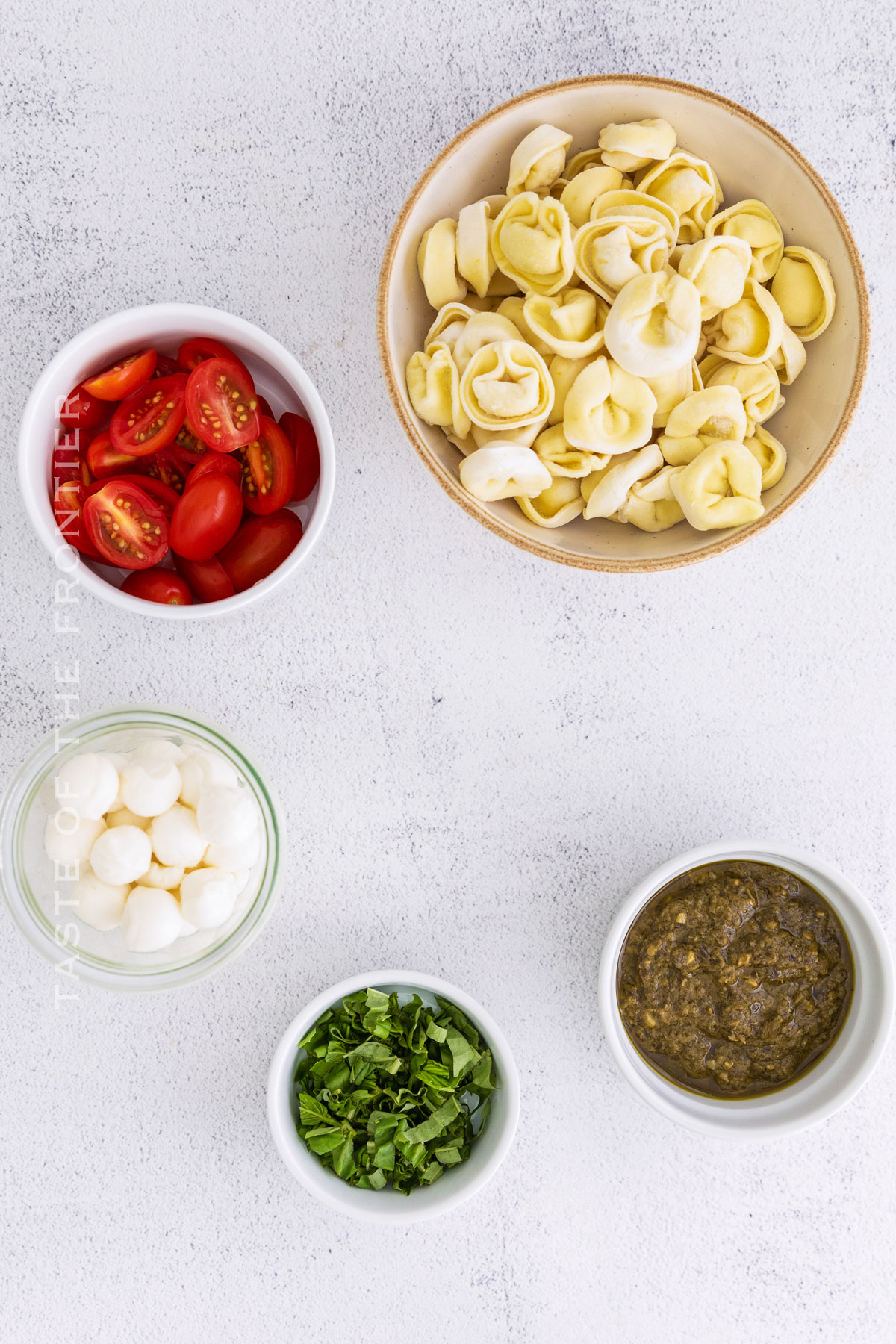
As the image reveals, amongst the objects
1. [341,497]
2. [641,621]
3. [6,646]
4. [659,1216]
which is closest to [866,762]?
[641,621]

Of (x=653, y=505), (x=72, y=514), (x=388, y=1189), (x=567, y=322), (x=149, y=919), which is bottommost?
(x=388, y=1189)

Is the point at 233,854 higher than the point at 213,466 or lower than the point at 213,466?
lower

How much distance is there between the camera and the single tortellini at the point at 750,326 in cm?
103

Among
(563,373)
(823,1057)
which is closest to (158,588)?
(563,373)

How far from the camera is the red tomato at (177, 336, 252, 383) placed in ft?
3.58

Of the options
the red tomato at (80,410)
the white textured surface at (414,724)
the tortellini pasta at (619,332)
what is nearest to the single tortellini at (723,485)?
the tortellini pasta at (619,332)

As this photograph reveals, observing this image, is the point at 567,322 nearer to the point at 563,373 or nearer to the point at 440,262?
the point at 563,373

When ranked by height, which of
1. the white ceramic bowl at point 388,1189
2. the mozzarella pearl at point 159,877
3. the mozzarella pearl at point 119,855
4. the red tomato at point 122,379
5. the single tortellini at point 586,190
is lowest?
the white ceramic bowl at point 388,1189

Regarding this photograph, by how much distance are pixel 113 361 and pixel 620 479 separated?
0.60 meters

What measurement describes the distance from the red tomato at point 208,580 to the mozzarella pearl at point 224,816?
0.22 metres

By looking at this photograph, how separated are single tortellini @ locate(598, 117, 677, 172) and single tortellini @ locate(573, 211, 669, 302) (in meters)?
0.07

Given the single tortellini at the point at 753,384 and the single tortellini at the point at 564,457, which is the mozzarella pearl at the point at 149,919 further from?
the single tortellini at the point at 753,384

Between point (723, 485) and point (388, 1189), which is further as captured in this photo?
point (388, 1189)

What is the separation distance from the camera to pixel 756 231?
104 cm
